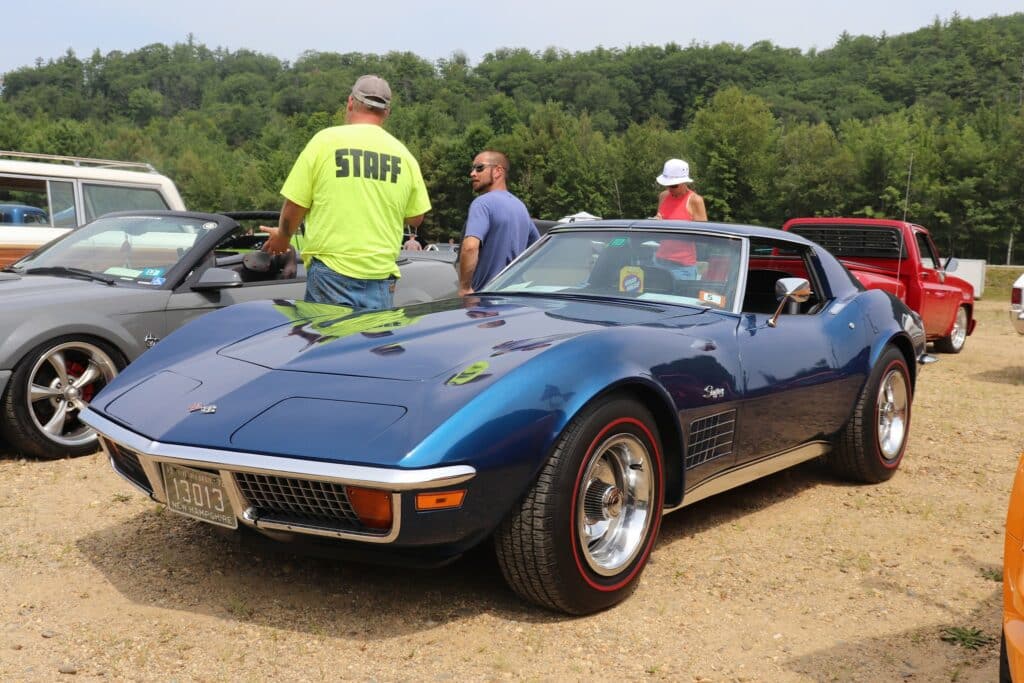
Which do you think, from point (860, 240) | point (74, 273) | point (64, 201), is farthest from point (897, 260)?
point (64, 201)

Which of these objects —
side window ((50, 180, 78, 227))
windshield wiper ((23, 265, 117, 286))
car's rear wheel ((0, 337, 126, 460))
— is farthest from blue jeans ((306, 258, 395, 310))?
side window ((50, 180, 78, 227))

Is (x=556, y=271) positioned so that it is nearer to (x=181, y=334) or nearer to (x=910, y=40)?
(x=181, y=334)

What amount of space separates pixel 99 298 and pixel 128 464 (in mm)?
2495

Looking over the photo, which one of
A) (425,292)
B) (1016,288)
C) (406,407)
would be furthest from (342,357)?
(1016,288)

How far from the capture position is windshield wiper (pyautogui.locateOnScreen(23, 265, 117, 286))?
6078 mm

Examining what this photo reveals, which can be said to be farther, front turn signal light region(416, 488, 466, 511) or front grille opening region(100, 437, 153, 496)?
front grille opening region(100, 437, 153, 496)

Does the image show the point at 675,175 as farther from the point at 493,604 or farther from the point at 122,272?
the point at 493,604

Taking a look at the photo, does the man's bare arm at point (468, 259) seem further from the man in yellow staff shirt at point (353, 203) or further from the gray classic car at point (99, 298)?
the gray classic car at point (99, 298)

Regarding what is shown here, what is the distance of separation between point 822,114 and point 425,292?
4538 inches

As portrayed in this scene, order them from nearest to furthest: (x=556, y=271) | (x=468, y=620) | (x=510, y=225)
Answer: (x=468, y=620) < (x=556, y=271) < (x=510, y=225)

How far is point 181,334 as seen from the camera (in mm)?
4047

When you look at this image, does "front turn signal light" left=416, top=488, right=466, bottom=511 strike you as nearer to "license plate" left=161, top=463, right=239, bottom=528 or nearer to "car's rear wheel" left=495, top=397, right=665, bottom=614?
"car's rear wheel" left=495, top=397, right=665, bottom=614

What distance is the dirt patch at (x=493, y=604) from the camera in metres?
2.98

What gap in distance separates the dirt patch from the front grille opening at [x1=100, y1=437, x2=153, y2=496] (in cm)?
38
